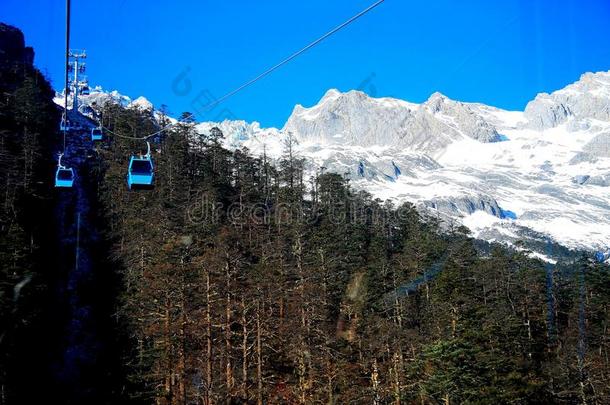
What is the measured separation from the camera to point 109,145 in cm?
7438

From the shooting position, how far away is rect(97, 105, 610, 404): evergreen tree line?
2978cm

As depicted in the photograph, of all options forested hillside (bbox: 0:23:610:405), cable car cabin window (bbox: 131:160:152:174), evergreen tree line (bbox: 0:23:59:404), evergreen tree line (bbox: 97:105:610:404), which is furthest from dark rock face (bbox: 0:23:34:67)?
cable car cabin window (bbox: 131:160:152:174)

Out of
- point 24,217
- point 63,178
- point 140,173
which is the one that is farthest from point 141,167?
point 24,217

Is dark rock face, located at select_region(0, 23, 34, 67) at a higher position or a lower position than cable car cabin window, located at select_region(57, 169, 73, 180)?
higher

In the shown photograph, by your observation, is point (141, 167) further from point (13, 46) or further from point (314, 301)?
point (13, 46)

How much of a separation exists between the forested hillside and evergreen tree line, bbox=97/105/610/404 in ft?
0.66

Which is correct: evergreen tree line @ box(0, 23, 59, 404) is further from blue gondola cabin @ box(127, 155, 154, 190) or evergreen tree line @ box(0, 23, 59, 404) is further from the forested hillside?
blue gondola cabin @ box(127, 155, 154, 190)

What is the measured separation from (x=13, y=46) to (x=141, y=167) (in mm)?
77990

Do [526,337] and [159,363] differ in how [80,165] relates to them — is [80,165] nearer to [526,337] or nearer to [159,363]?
[159,363]

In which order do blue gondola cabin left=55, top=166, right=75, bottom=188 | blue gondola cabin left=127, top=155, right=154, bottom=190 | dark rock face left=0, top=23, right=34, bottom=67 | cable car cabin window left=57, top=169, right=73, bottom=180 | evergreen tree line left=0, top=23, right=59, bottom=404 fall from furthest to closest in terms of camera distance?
dark rock face left=0, top=23, right=34, bottom=67 < evergreen tree line left=0, top=23, right=59, bottom=404 < cable car cabin window left=57, top=169, right=73, bottom=180 < blue gondola cabin left=55, top=166, right=75, bottom=188 < blue gondola cabin left=127, top=155, right=154, bottom=190

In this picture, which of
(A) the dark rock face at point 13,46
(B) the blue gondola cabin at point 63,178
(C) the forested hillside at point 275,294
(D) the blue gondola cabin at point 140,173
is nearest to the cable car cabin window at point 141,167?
(D) the blue gondola cabin at point 140,173

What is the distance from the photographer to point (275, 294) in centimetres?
3622

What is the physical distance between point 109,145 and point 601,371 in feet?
203

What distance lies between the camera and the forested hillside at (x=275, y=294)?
2984 cm
